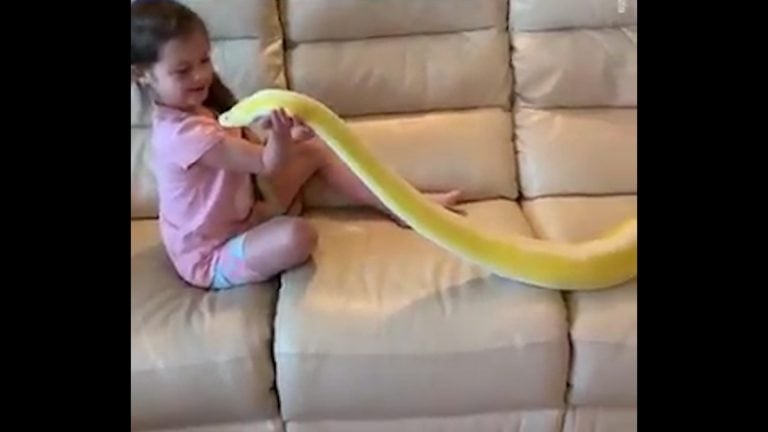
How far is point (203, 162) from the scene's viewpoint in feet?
6.24

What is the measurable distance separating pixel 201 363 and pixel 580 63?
0.94 meters

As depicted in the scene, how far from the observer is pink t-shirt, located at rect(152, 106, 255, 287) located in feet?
6.18

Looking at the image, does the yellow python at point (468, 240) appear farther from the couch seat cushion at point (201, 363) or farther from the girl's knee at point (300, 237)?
the couch seat cushion at point (201, 363)

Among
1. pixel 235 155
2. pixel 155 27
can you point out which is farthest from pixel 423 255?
pixel 155 27

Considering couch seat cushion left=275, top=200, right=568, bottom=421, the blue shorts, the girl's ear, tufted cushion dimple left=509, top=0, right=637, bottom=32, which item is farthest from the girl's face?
tufted cushion dimple left=509, top=0, right=637, bottom=32

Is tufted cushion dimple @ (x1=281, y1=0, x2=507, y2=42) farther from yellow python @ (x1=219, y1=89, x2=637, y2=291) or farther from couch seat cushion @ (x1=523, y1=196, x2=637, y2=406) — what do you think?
couch seat cushion @ (x1=523, y1=196, x2=637, y2=406)

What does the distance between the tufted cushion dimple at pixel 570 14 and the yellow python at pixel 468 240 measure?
0.53 metres

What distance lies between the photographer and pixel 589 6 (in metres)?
2.17

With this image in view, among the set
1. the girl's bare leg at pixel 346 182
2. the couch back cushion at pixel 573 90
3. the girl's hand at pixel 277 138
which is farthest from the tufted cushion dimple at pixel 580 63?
the girl's hand at pixel 277 138

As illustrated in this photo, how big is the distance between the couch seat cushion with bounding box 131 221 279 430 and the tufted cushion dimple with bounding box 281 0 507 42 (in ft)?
1.96
